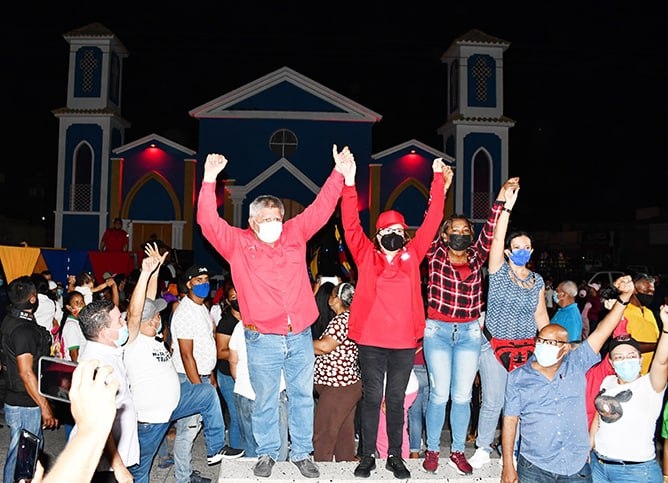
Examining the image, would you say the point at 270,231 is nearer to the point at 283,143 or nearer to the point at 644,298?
the point at 644,298

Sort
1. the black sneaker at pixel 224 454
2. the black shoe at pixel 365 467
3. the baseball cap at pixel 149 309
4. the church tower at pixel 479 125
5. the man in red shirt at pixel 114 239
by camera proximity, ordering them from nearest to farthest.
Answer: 1. the black shoe at pixel 365 467
2. the baseball cap at pixel 149 309
3. the black sneaker at pixel 224 454
4. the man in red shirt at pixel 114 239
5. the church tower at pixel 479 125

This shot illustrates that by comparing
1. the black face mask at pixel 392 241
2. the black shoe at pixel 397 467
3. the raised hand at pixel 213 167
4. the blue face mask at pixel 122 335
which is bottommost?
the black shoe at pixel 397 467

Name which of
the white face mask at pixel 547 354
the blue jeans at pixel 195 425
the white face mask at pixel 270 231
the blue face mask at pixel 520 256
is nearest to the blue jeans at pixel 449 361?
the blue face mask at pixel 520 256

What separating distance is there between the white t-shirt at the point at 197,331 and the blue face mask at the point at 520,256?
10.3 feet

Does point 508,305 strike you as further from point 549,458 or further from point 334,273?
point 334,273

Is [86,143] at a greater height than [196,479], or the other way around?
[86,143]

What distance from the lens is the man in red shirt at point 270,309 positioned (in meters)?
4.68

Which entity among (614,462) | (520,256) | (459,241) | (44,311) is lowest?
(614,462)

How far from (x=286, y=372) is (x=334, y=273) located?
6.15m

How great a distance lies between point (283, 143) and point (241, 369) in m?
20.9

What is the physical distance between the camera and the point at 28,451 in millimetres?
2373

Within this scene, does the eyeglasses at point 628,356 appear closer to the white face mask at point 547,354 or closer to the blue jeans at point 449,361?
the white face mask at point 547,354

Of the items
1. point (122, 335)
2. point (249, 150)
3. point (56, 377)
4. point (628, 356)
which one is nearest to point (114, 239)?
point (249, 150)

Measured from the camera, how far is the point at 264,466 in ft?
15.5
